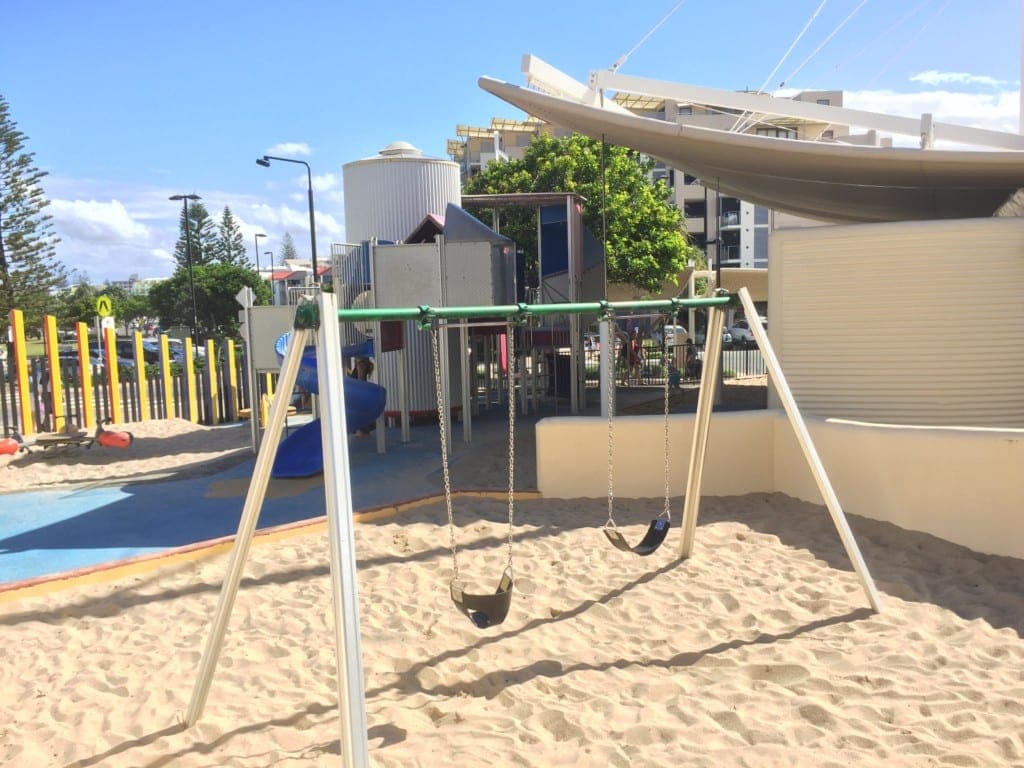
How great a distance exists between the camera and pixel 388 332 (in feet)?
41.0

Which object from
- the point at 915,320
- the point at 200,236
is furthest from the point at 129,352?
the point at 915,320

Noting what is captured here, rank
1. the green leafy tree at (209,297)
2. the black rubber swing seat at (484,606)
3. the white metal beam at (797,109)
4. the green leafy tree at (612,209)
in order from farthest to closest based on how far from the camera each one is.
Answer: the green leafy tree at (209,297) → the green leafy tree at (612,209) → the white metal beam at (797,109) → the black rubber swing seat at (484,606)

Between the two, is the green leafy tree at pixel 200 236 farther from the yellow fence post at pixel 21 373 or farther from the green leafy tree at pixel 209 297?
the yellow fence post at pixel 21 373

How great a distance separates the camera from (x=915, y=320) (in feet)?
26.6

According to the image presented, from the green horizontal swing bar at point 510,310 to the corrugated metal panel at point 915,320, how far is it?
3.05m

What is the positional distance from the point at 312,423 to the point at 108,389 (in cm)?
806

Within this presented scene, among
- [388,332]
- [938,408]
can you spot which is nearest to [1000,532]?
[938,408]

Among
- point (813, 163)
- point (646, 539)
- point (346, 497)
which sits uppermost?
point (813, 163)

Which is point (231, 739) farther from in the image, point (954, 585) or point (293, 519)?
point (954, 585)

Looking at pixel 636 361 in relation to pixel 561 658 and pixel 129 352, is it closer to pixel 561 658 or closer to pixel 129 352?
pixel 561 658

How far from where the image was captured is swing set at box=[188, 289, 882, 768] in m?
3.04

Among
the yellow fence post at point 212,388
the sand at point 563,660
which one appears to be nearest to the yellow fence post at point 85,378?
the yellow fence post at point 212,388

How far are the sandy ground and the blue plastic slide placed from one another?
2.93 meters

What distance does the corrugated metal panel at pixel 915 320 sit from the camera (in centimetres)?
795
